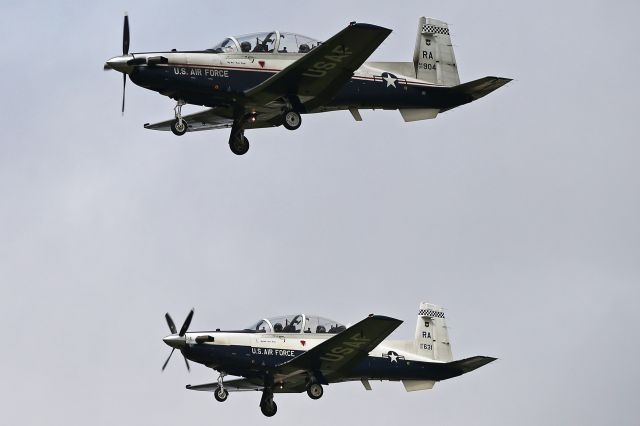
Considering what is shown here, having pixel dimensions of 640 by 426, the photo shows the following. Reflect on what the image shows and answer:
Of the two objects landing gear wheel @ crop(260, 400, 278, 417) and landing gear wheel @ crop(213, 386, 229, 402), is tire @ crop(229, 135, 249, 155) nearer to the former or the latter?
landing gear wheel @ crop(213, 386, 229, 402)

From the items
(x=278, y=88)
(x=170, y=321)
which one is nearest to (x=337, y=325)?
(x=170, y=321)

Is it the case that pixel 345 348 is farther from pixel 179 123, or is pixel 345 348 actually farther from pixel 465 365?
pixel 179 123

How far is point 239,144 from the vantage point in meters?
44.5

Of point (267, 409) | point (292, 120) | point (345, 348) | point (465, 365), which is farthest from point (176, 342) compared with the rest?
point (465, 365)

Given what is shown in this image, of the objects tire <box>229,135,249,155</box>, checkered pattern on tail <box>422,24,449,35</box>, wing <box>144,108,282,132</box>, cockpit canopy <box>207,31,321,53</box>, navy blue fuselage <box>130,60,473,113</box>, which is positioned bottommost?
tire <box>229,135,249,155</box>

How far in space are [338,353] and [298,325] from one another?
1791 mm

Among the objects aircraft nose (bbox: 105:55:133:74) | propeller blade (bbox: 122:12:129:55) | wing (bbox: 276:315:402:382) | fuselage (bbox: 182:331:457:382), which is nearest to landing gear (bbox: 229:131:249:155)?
propeller blade (bbox: 122:12:129:55)

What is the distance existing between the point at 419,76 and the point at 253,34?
5.49 meters

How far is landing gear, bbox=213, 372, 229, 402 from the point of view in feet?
151

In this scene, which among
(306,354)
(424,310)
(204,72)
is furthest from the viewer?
(424,310)

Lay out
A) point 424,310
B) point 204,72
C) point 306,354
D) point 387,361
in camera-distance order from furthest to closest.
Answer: point 424,310, point 387,361, point 306,354, point 204,72

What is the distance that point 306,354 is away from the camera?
4578 centimetres

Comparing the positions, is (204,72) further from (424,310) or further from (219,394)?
(424,310)

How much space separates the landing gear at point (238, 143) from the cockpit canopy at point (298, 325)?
5.67 meters
